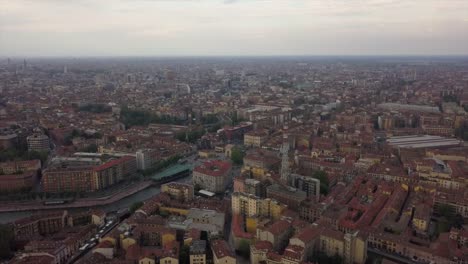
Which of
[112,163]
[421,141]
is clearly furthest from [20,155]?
[421,141]

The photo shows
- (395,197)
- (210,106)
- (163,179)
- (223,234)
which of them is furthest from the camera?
(210,106)

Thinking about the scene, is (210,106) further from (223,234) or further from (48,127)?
(223,234)

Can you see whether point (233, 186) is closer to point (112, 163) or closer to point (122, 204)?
point (122, 204)

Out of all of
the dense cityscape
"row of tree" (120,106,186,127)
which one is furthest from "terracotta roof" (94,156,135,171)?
"row of tree" (120,106,186,127)

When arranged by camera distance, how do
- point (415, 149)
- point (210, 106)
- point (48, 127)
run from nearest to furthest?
point (415, 149), point (48, 127), point (210, 106)

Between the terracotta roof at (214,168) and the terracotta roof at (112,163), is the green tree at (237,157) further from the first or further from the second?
the terracotta roof at (112,163)

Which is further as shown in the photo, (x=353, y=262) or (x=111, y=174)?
(x=111, y=174)

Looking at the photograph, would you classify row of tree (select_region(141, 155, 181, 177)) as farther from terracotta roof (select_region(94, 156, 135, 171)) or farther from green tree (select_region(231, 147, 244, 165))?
green tree (select_region(231, 147, 244, 165))

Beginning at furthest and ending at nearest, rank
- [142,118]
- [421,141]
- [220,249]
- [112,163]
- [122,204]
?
1. [142,118]
2. [421,141]
3. [112,163]
4. [122,204]
5. [220,249]

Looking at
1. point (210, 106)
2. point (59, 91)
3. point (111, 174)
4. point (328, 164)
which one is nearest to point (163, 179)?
point (111, 174)
